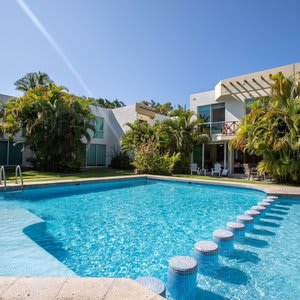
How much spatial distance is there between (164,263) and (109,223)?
2717mm

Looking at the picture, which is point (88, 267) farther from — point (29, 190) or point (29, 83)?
point (29, 83)

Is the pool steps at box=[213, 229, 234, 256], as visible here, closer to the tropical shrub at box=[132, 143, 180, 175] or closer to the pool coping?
the pool coping

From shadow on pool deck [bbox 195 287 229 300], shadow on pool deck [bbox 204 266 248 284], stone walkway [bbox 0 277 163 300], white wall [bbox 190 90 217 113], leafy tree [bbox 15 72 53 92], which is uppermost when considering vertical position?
leafy tree [bbox 15 72 53 92]

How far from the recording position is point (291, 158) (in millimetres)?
12734

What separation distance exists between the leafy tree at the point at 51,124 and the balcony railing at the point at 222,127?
399 inches

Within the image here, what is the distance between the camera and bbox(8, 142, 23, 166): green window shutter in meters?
19.8

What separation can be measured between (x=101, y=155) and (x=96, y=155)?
0.65 m

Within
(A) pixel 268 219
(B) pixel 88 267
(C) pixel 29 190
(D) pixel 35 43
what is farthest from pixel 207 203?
(D) pixel 35 43

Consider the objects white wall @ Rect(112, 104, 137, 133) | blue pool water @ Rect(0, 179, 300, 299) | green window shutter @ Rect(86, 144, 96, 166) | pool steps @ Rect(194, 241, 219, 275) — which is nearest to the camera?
blue pool water @ Rect(0, 179, 300, 299)

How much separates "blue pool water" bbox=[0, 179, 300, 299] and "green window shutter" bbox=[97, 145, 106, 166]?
44.6ft

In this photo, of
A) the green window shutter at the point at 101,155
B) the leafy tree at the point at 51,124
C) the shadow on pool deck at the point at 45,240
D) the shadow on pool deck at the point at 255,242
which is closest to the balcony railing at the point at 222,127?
the leafy tree at the point at 51,124

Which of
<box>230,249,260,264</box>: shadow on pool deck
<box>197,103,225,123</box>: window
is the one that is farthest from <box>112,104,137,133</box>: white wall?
<box>230,249,260,264</box>: shadow on pool deck

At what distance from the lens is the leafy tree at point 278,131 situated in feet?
40.9

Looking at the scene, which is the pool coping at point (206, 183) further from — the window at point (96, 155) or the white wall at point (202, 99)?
the window at point (96, 155)
